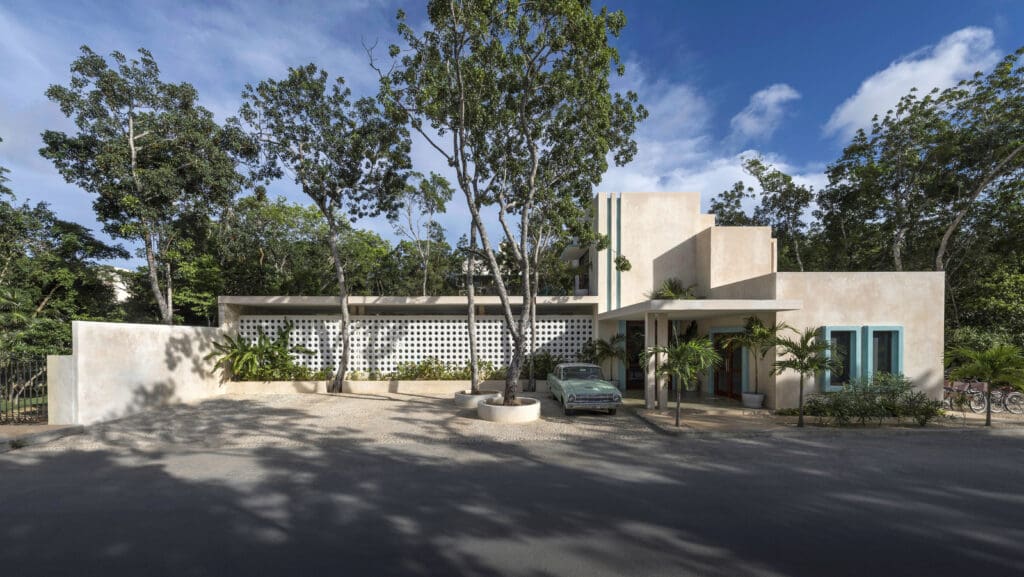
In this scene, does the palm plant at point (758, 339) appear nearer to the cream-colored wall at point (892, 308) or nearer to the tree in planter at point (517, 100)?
the cream-colored wall at point (892, 308)

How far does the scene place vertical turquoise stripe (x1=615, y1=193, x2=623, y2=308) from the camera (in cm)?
1499

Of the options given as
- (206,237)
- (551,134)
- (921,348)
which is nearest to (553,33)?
(551,134)

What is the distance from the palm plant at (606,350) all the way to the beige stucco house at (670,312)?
1.28 feet

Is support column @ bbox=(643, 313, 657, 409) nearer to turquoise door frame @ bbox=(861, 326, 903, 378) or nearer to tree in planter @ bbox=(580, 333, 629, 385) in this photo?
tree in planter @ bbox=(580, 333, 629, 385)

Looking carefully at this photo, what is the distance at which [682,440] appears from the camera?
8219 mm

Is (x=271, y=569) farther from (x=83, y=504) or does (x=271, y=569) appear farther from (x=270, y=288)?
(x=270, y=288)

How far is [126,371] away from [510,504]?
10664mm

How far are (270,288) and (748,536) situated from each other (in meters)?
20.1

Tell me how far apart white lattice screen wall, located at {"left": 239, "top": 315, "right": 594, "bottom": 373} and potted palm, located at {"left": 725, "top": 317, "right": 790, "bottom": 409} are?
16.8ft

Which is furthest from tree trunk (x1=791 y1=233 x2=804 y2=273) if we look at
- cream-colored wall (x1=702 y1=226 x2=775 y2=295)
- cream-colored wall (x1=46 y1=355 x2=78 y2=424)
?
cream-colored wall (x1=46 y1=355 x2=78 y2=424)

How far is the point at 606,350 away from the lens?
14.0 meters

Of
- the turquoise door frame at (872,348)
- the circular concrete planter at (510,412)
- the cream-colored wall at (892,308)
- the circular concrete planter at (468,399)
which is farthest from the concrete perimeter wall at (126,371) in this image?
the turquoise door frame at (872,348)

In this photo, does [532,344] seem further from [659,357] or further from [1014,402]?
[1014,402]

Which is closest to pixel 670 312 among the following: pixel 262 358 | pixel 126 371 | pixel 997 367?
pixel 997 367
